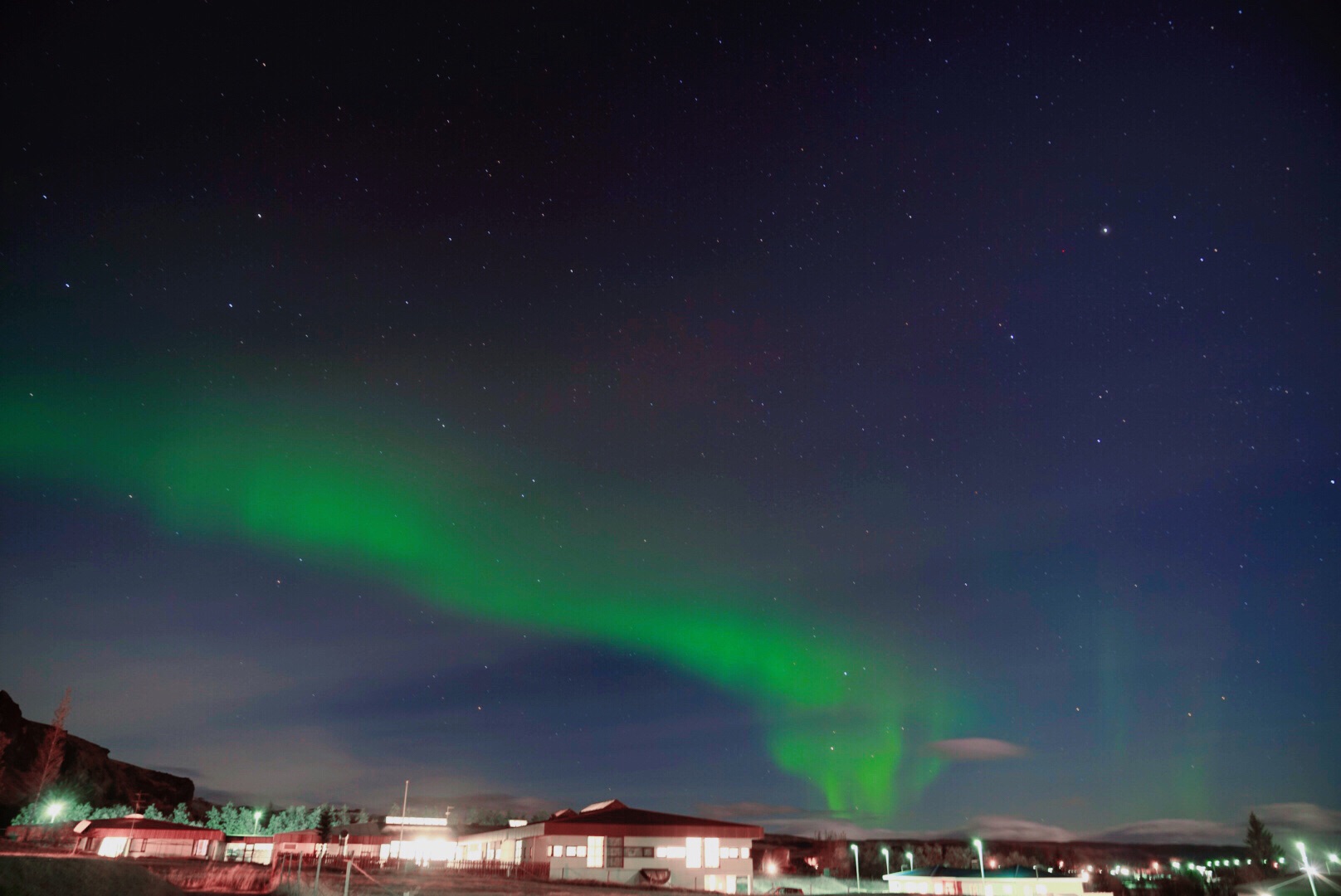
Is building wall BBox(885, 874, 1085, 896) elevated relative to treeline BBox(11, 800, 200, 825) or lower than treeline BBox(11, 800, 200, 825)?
lower

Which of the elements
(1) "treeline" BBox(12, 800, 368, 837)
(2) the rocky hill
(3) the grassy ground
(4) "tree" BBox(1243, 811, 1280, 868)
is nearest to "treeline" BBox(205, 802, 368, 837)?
(1) "treeline" BBox(12, 800, 368, 837)

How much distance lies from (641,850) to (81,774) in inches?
5944

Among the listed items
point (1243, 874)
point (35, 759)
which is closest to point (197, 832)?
point (35, 759)

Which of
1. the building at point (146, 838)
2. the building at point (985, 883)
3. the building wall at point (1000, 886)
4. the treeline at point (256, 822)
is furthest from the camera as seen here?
the treeline at point (256, 822)

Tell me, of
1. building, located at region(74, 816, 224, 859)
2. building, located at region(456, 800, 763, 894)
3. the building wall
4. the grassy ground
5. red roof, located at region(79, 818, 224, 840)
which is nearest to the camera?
the grassy ground

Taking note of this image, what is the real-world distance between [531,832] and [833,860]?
147 metres

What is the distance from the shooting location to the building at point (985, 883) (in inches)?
2677

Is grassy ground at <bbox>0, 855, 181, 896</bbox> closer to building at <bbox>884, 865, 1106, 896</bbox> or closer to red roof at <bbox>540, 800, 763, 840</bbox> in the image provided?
red roof at <bbox>540, 800, 763, 840</bbox>

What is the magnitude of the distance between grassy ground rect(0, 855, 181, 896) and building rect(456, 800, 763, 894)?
90.3ft

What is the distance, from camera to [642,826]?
52844 mm

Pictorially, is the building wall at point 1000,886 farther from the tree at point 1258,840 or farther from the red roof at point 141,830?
the tree at point 1258,840

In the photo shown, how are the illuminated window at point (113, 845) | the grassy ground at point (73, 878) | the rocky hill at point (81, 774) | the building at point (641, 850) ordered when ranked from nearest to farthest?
the grassy ground at point (73, 878), the building at point (641, 850), the illuminated window at point (113, 845), the rocky hill at point (81, 774)

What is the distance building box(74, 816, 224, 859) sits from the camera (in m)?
A: 66.2

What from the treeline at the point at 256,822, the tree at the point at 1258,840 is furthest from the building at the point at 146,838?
the tree at the point at 1258,840
